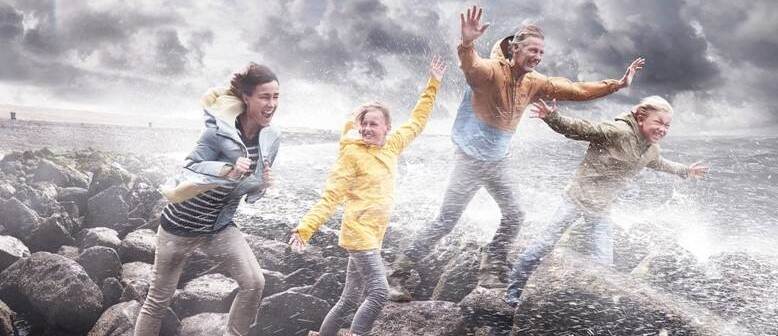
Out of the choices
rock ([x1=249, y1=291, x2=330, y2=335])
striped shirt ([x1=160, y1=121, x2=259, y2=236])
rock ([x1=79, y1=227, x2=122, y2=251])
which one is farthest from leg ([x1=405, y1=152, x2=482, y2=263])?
rock ([x1=79, y1=227, x2=122, y2=251])

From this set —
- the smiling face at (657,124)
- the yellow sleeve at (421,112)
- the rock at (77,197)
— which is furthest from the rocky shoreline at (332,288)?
the yellow sleeve at (421,112)

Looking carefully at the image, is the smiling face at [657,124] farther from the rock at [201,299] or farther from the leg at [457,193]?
the rock at [201,299]

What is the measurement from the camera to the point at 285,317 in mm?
5004

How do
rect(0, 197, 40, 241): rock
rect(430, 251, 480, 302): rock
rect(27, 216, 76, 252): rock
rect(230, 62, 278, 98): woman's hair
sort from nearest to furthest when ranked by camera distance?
rect(230, 62, 278, 98): woman's hair
rect(430, 251, 480, 302): rock
rect(27, 216, 76, 252): rock
rect(0, 197, 40, 241): rock

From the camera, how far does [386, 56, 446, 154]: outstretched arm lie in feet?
14.2

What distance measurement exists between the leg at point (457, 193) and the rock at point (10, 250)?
196 inches

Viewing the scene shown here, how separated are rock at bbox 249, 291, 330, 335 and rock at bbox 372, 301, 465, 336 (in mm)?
757

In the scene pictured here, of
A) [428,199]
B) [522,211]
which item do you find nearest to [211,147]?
[522,211]

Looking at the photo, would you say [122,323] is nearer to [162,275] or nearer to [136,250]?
[162,275]

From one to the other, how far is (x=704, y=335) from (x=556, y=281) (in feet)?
3.86

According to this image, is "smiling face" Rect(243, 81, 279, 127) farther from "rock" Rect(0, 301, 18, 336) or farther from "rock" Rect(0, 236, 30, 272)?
"rock" Rect(0, 236, 30, 272)

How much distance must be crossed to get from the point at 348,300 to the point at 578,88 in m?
2.88

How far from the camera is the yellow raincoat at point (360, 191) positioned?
394 cm

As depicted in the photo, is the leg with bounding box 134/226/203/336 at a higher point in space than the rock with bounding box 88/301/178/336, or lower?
higher
